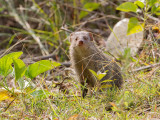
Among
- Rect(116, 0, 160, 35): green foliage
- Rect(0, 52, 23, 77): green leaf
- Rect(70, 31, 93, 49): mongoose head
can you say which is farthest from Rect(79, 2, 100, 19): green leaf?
Rect(0, 52, 23, 77): green leaf

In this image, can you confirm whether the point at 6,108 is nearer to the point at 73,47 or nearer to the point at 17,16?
the point at 73,47

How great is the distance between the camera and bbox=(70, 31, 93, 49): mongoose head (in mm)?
2608

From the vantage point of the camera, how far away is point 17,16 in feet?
16.4

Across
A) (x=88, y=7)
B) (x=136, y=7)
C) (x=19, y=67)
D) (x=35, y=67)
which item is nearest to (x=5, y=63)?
(x=19, y=67)

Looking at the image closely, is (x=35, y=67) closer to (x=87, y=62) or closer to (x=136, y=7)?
(x=87, y=62)

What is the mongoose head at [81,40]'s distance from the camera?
8.56 ft

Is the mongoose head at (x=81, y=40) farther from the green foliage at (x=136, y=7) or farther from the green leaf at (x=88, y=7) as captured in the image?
the green leaf at (x=88, y=7)

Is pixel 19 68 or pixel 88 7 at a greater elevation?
pixel 88 7

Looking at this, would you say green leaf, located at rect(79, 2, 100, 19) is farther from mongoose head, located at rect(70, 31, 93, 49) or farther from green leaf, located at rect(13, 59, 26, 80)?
green leaf, located at rect(13, 59, 26, 80)

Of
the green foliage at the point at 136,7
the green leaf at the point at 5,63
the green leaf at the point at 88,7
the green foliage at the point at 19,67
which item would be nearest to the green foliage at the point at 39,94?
the green foliage at the point at 19,67

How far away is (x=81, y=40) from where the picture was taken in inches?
103

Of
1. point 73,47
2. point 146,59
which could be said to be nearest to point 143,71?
point 146,59

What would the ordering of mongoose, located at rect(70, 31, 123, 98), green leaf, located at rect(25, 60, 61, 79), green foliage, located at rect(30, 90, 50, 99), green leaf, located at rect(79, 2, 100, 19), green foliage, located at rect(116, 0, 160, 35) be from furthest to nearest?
green leaf, located at rect(79, 2, 100, 19) < green foliage, located at rect(116, 0, 160, 35) < mongoose, located at rect(70, 31, 123, 98) < green leaf, located at rect(25, 60, 61, 79) < green foliage, located at rect(30, 90, 50, 99)

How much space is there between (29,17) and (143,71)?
3061 millimetres
